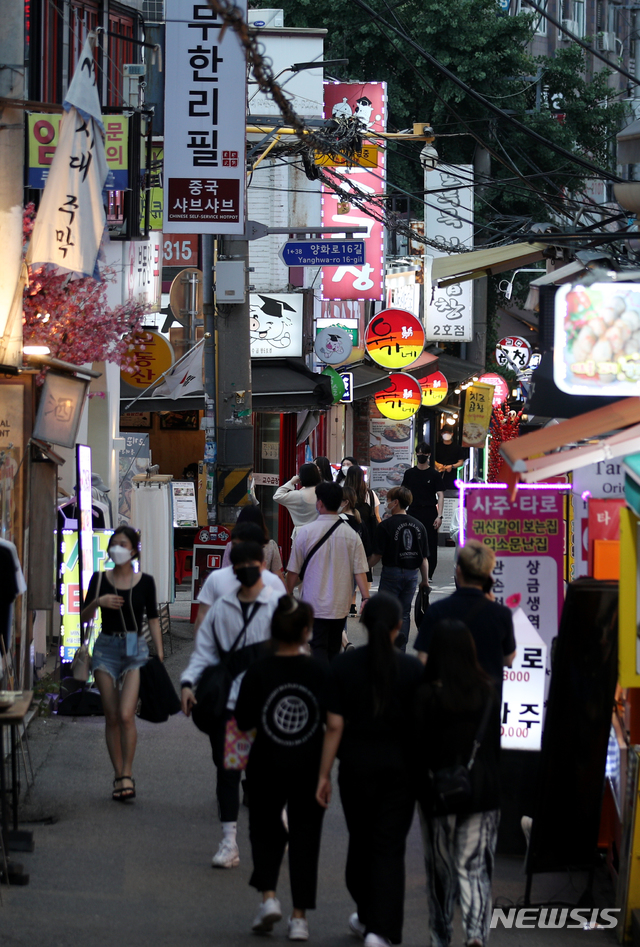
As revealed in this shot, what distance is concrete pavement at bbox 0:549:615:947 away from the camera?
584cm

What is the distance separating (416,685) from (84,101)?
6.16 m

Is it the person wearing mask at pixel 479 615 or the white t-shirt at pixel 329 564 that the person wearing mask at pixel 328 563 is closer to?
the white t-shirt at pixel 329 564

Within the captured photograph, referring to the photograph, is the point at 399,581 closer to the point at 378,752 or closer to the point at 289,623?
the point at 289,623

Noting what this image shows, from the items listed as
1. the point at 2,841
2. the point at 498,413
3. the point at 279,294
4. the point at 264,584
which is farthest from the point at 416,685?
the point at 498,413

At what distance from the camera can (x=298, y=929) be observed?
569 cm

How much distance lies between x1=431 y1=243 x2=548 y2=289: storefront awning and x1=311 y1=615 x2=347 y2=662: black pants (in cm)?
293

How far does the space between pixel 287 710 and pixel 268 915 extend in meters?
1.06

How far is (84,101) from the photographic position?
9445mm

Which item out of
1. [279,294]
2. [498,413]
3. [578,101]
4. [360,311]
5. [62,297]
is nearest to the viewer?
[62,297]

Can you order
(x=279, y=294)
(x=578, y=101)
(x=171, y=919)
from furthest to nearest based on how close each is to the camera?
(x=578, y=101) < (x=279, y=294) < (x=171, y=919)

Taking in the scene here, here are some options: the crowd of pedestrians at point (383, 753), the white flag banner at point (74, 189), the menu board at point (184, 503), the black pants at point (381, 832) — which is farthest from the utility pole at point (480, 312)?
the black pants at point (381, 832)

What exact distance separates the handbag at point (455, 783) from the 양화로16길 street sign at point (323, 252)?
11466 millimetres

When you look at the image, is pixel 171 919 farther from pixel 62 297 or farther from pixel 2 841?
pixel 62 297

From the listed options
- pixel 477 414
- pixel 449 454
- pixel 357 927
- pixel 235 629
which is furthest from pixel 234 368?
pixel 449 454
